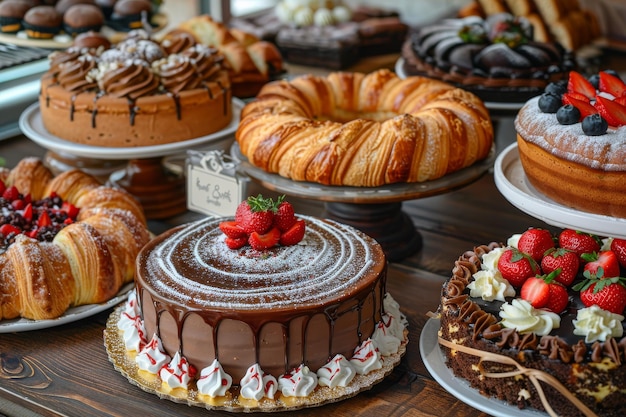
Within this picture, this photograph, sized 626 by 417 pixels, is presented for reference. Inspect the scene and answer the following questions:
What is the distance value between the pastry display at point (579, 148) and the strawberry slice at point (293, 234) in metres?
0.51

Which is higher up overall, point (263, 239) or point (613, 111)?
point (613, 111)

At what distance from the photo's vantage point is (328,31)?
3.68 metres

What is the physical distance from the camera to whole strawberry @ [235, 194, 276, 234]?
5.52ft

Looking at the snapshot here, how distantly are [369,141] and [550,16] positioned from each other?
6.20 feet

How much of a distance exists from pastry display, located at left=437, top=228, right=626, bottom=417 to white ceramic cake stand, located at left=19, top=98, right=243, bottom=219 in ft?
3.38

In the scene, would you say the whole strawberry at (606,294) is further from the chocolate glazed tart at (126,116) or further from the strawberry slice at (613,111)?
the chocolate glazed tart at (126,116)

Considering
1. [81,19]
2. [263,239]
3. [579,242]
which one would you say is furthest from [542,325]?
[81,19]

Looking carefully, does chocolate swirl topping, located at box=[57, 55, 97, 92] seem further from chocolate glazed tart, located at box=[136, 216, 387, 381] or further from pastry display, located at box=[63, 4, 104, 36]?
chocolate glazed tart, located at box=[136, 216, 387, 381]

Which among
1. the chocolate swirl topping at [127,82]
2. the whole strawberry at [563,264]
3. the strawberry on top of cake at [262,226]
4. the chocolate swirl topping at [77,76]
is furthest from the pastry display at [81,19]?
the whole strawberry at [563,264]

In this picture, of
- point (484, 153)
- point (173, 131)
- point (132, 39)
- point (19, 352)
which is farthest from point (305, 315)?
point (132, 39)

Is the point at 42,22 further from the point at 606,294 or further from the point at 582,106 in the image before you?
→ the point at 606,294

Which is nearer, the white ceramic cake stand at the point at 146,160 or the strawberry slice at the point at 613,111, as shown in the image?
the strawberry slice at the point at 613,111

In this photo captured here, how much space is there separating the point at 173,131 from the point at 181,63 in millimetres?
219

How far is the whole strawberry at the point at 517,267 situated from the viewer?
1586 millimetres
